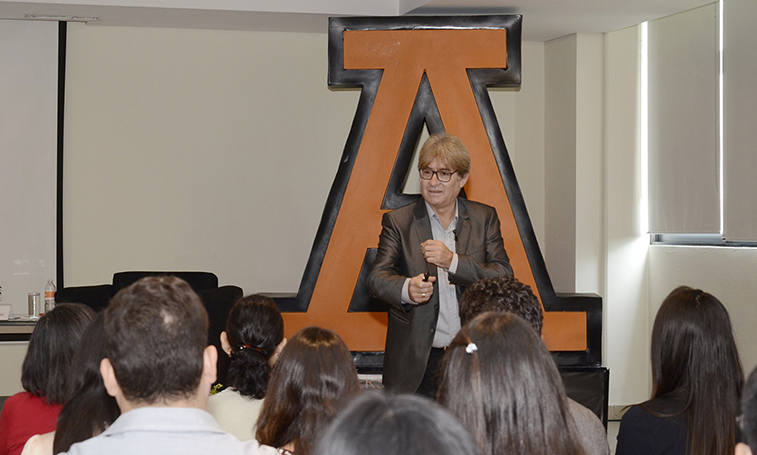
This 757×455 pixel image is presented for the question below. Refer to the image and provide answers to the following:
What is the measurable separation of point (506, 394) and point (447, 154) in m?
1.80

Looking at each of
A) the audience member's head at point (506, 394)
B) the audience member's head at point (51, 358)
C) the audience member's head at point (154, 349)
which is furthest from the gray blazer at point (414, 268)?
the audience member's head at point (154, 349)

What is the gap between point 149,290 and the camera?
125 centimetres

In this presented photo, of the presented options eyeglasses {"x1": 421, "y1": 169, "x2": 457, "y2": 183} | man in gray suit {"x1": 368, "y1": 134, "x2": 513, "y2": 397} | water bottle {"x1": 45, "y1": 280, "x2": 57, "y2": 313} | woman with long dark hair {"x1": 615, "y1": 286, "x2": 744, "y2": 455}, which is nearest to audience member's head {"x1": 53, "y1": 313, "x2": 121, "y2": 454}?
woman with long dark hair {"x1": 615, "y1": 286, "x2": 744, "y2": 455}

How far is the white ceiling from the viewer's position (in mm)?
4453

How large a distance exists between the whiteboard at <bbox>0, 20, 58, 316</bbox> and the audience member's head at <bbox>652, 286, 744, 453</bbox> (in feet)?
13.6

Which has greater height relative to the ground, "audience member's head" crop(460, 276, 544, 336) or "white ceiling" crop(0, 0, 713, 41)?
"white ceiling" crop(0, 0, 713, 41)

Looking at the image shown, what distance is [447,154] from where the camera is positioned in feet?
9.74

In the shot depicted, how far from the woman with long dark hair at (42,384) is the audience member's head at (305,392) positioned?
1.93ft

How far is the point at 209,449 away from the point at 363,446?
502 millimetres

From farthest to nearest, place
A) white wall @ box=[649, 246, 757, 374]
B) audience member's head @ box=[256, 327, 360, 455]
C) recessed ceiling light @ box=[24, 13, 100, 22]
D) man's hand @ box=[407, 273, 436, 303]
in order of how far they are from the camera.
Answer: recessed ceiling light @ box=[24, 13, 100, 22]
white wall @ box=[649, 246, 757, 374]
man's hand @ box=[407, 273, 436, 303]
audience member's head @ box=[256, 327, 360, 455]

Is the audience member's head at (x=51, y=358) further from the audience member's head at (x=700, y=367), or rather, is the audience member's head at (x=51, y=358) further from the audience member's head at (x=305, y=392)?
the audience member's head at (x=700, y=367)

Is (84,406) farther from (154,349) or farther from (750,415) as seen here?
(750,415)

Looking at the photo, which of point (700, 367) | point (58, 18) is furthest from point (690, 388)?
point (58, 18)

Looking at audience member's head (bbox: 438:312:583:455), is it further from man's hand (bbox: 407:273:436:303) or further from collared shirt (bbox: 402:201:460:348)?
collared shirt (bbox: 402:201:460:348)
